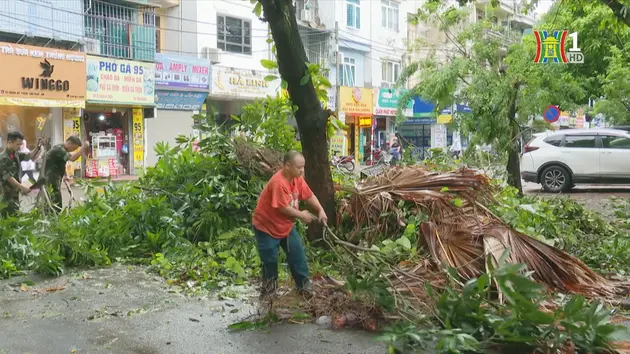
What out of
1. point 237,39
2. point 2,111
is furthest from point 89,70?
point 237,39

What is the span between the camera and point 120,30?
2295 centimetres

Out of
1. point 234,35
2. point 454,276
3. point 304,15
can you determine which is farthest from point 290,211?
point 304,15

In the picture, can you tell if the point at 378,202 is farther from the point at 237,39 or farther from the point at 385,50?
the point at 385,50

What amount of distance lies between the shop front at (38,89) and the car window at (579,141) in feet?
49.1

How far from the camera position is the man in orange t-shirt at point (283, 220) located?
18.6ft

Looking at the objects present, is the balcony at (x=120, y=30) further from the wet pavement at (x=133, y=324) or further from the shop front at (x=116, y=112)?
the wet pavement at (x=133, y=324)

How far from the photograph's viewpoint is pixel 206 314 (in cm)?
573

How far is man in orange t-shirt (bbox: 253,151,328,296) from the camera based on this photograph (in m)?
5.67

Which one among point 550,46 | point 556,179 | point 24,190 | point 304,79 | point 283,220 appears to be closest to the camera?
point 283,220

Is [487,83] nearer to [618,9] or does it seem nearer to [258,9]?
[618,9]

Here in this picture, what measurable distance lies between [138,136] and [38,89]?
4.90 m

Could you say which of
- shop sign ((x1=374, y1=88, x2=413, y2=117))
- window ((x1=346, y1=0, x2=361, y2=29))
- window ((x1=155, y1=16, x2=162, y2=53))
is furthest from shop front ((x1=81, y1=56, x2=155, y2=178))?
shop sign ((x1=374, y1=88, x2=413, y2=117))

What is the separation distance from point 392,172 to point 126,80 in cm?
1652

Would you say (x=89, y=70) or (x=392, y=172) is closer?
(x=392, y=172)
